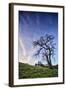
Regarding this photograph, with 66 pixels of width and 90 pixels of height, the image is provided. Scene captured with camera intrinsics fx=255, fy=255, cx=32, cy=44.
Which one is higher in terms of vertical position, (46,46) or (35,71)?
(46,46)

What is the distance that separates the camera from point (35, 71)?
202 centimetres

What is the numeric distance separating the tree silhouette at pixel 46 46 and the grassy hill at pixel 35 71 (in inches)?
2.3

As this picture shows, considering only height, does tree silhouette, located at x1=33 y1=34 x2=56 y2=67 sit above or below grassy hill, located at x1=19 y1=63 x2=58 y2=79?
above

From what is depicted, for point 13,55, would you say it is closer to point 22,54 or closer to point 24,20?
point 22,54

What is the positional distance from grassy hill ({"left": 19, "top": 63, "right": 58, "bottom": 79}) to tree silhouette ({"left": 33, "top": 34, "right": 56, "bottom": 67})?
58 millimetres

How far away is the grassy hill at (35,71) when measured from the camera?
198 cm

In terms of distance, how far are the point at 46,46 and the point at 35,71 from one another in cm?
22

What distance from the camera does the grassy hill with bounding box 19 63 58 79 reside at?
1.98m

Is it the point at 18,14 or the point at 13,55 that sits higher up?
the point at 18,14

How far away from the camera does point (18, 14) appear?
197 centimetres
